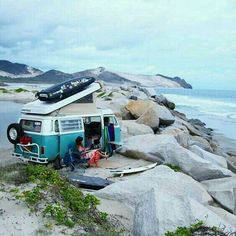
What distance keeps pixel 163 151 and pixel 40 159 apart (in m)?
3.65

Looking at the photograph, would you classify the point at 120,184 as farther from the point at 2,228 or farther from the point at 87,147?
the point at 87,147

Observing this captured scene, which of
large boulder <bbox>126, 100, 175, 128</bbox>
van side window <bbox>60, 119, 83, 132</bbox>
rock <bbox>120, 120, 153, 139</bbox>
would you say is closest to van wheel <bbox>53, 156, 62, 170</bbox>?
van side window <bbox>60, 119, 83, 132</bbox>

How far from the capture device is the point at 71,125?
12.6 metres

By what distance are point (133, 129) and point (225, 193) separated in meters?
8.23

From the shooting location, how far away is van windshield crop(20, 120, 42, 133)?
12.0 metres

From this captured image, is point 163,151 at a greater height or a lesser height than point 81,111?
lesser

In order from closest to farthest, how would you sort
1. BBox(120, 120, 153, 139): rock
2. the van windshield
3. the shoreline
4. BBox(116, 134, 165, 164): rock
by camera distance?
the shoreline, the van windshield, BBox(116, 134, 165, 164): rock, BBox(120, 120, 153, 139): rock

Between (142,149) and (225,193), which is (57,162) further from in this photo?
(225,193)

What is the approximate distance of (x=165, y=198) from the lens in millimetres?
6816

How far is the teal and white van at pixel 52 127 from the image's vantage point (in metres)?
11.9

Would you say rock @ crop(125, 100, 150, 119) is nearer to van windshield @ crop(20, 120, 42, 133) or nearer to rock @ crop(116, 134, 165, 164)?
rock @ crop(116, 134, 165, 164)

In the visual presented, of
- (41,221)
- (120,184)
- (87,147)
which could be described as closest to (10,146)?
(87,147)

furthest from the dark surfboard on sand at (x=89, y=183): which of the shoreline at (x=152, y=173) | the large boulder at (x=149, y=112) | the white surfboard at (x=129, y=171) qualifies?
the large boulder at (x=149, y=112)

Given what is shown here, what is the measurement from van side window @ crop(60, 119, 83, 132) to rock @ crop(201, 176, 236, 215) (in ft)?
13.5
